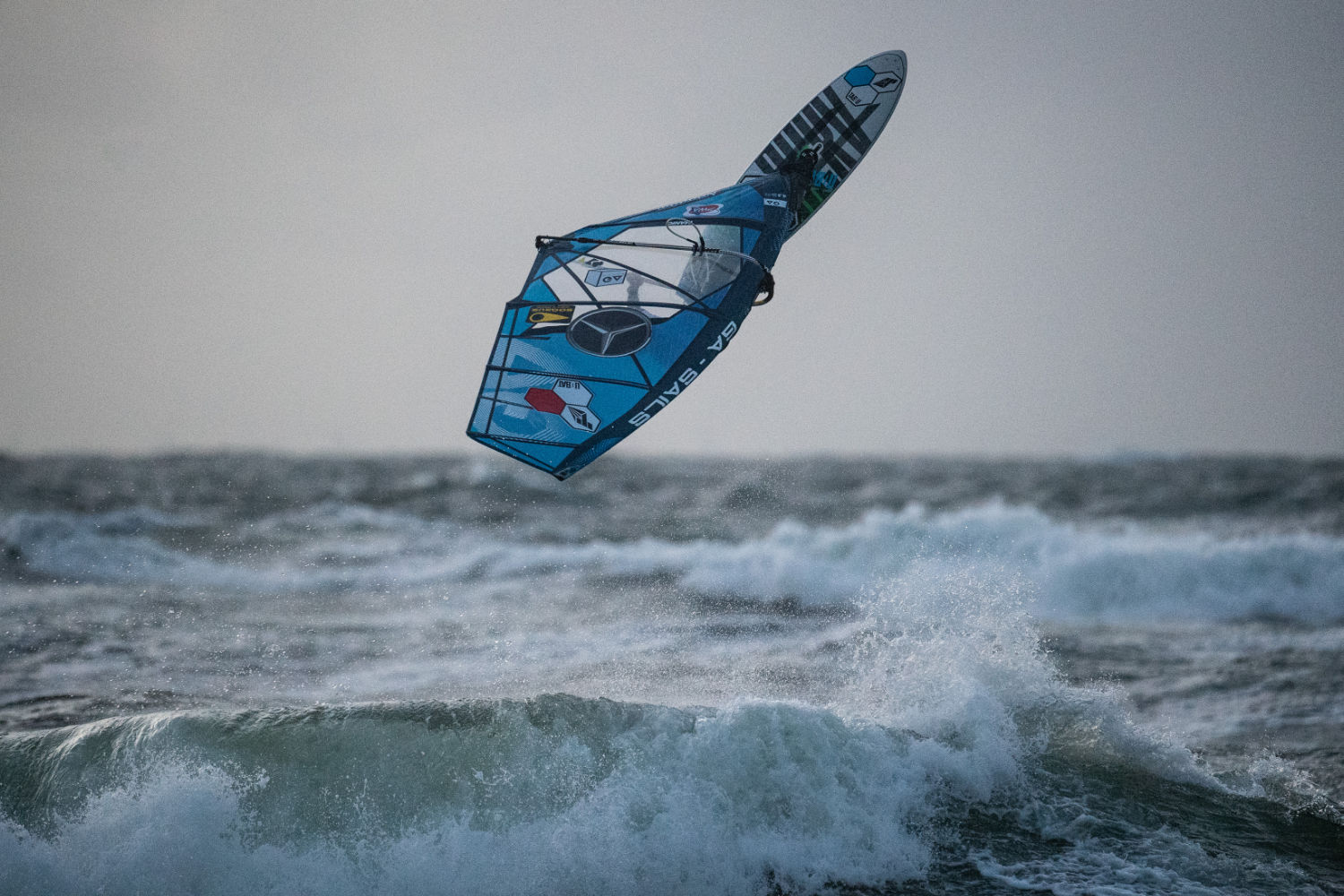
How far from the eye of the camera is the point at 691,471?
3725 cm

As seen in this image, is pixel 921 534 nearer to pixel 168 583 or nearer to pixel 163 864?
pixel 168 583

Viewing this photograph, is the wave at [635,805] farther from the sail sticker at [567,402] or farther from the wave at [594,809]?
the sail sticker at [567,402]

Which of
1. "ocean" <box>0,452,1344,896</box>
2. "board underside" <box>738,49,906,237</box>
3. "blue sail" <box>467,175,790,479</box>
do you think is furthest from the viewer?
"board underside" <box>738,49,906,237</box>

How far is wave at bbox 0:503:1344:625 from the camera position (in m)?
13.4

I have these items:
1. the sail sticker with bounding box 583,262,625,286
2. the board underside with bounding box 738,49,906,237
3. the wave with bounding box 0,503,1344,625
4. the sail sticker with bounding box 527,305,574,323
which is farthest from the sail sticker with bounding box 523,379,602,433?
the wave with bounding box 0,503,1344,625

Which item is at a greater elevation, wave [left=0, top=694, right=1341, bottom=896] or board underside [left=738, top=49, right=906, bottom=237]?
board underside [left=738, top=49, right=906, bottom=237]

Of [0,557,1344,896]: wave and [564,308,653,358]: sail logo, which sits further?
[564,308,653,358]: sail logo

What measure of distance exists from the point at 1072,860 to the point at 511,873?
129 inches

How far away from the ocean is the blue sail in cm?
184

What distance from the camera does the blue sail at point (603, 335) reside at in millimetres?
6699

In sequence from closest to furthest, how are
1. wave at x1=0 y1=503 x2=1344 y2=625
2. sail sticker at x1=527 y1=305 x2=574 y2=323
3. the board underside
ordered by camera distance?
sail sticker at x1=527 y1=305 x2=574 y2=323 < the board underside < wave at x1=0 y1=503 x2=1344 y2=625

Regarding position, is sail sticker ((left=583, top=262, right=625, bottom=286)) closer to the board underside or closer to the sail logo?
the sail logo

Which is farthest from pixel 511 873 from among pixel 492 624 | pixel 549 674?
pixel 492 624

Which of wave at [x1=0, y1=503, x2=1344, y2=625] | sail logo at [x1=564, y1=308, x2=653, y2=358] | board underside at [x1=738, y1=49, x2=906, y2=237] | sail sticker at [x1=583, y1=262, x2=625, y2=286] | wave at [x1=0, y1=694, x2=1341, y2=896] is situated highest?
board underside at [x1=738, y1=49, x2=906, y2=237]
